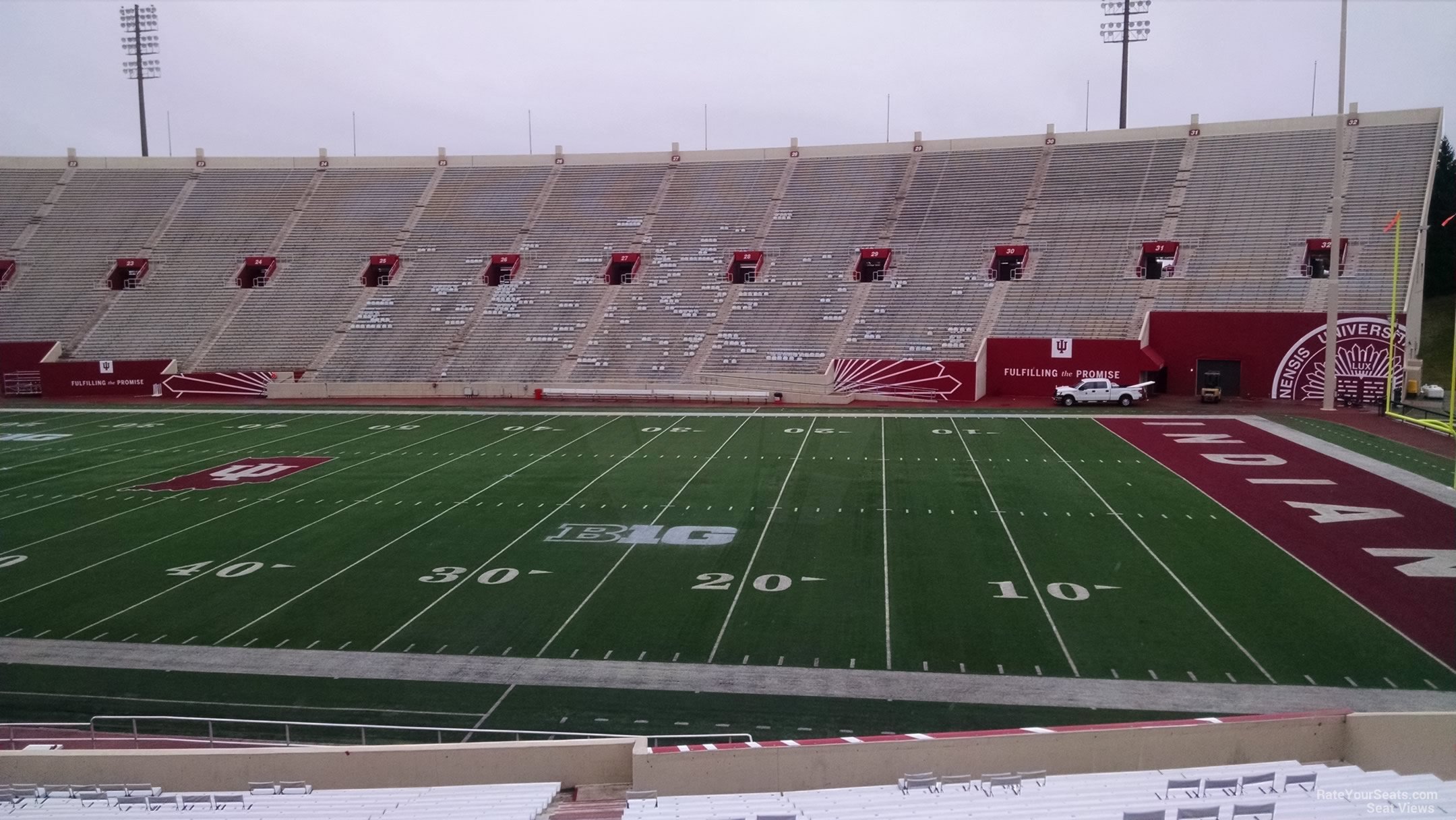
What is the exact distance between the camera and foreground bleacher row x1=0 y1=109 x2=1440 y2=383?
115 feet

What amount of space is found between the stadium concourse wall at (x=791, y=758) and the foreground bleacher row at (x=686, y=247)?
27.7 meters

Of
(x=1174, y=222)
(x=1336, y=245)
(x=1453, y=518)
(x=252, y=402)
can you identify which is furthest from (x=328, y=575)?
(x=1174, y=222)

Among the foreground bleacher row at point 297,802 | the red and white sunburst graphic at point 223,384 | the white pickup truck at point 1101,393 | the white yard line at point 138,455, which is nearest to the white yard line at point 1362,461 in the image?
the white pickup truck at point 1101,393

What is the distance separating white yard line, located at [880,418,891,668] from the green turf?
10174 millimetres

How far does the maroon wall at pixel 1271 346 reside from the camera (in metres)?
30.2

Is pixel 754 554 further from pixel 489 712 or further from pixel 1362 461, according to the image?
pixel 1362 461

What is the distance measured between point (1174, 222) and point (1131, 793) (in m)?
35.3

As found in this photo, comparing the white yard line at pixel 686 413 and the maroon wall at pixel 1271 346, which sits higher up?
the maroon wall at pixel 1271 346

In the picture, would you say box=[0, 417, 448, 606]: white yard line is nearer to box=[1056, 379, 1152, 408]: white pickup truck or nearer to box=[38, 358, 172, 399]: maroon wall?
box=[1056, 379, 1152, 408]: white pickup truck

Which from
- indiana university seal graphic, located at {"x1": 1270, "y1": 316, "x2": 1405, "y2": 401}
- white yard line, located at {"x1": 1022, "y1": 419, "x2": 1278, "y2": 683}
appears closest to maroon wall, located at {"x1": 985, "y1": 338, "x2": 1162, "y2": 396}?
indiana university seal graphic, located at {"x1": 1270, "y1": 316, "x2": 1405, "y2": 401}

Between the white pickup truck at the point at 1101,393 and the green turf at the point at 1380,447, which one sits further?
the white pickup truck at the point at 1101,393

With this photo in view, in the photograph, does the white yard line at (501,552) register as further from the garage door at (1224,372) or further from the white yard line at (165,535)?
the garage door at (1224,372)

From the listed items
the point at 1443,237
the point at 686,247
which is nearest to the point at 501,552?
the point at 686,247

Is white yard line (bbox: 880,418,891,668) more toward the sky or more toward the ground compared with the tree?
more toward the ground
